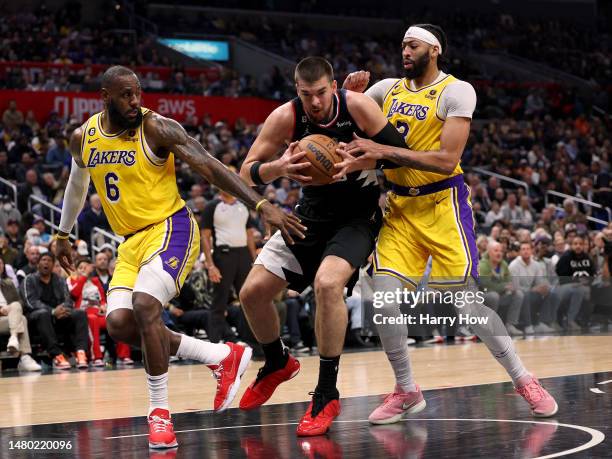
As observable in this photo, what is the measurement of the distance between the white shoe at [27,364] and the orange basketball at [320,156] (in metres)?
5.90

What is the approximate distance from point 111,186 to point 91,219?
26.4 ft

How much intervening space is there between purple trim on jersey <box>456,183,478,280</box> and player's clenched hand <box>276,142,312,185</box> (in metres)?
1.05

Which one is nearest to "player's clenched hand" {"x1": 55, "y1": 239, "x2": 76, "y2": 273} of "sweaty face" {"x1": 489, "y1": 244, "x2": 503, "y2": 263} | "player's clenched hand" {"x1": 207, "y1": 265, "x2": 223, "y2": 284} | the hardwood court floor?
the hardwood court floor

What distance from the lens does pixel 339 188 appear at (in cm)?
579

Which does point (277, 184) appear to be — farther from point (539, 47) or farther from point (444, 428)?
point (539, 47)

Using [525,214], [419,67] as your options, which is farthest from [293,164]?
[525,214]

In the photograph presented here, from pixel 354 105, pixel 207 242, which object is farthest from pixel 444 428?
pixel 207 242

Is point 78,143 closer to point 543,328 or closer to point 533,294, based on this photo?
point 533,294

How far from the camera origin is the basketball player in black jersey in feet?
18.0

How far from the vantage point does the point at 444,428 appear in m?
5.63

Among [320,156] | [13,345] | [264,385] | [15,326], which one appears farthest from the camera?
[15,326]

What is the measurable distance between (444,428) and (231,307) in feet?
21.7

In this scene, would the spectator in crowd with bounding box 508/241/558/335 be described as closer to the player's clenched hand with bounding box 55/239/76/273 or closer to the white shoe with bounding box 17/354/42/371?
the white shoe with bounding box 17/354/42/371

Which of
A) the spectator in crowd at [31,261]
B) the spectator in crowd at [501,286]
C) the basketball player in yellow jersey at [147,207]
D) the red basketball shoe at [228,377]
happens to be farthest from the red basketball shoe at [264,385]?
the spectator in crowd at [501,286]
